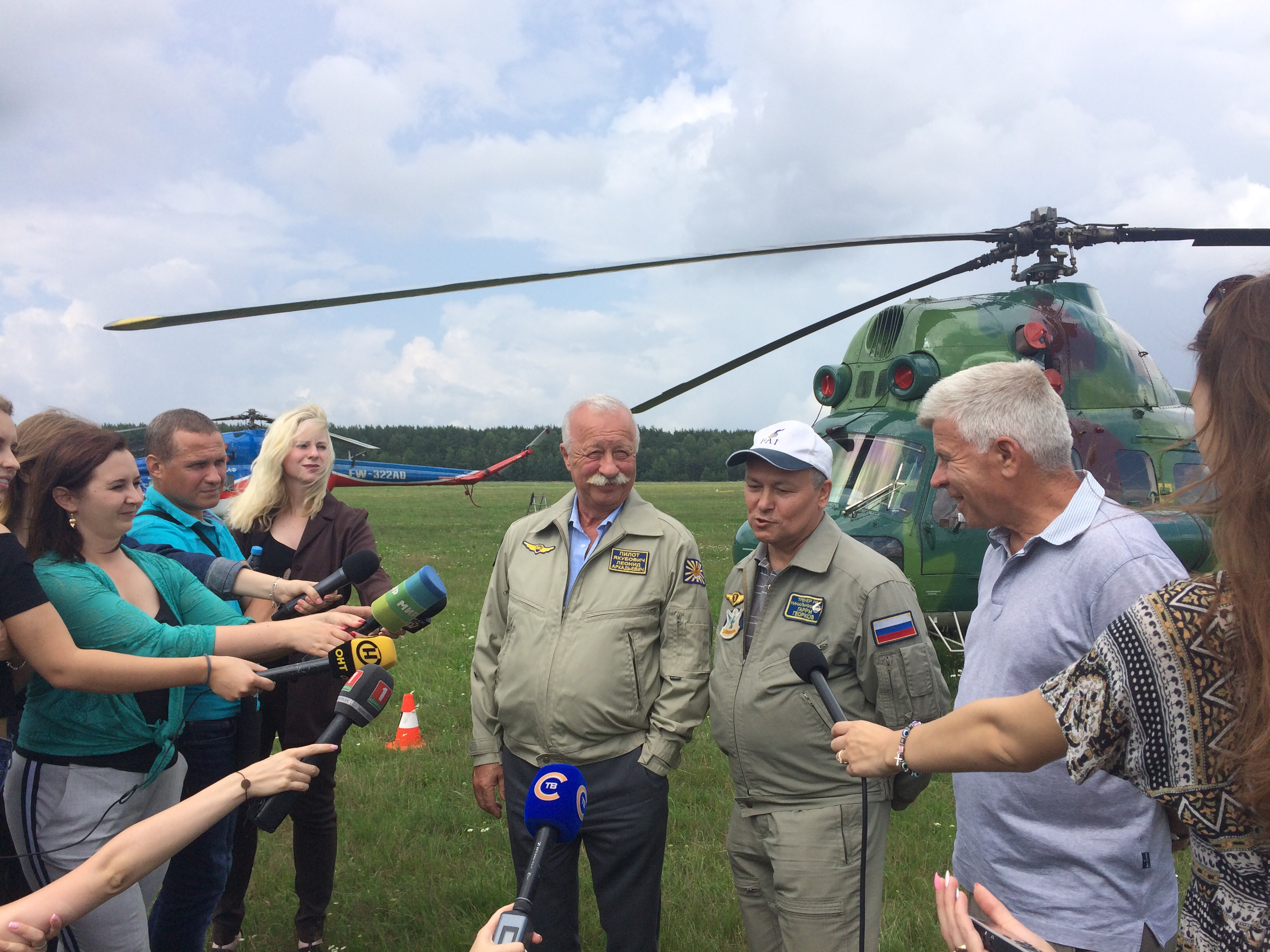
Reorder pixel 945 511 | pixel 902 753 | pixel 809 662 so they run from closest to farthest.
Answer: pixel 902 753 → pixel 809 662 → pixel 945 511

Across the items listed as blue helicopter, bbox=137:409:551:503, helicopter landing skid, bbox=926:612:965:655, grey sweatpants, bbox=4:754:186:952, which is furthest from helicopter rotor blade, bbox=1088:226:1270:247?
blue helicopter, bbox=137:409:551:503

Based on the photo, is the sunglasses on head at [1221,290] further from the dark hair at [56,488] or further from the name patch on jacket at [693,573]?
the dark hair at [56,488]

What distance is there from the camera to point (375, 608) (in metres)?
3.06

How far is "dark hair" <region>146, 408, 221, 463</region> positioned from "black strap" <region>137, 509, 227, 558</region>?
9.2 inches

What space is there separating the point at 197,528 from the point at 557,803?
237cm

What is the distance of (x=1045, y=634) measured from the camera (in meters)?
2.29

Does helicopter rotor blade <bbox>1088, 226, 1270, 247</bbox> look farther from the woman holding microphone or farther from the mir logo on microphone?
the mir logo on microphone

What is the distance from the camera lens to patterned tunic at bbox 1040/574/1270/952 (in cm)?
134

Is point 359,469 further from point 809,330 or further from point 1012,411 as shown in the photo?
point 1012,411

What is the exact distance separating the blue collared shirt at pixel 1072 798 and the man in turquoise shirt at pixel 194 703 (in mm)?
2622

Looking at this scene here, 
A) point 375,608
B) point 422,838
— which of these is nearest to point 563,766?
point 375,608

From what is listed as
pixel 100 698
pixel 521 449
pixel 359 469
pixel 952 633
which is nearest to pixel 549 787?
pixel 100 698

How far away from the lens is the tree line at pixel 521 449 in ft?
315

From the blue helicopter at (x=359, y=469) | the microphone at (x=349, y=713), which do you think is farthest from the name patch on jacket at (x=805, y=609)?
the blue helicopter at (x=359, y=469)
